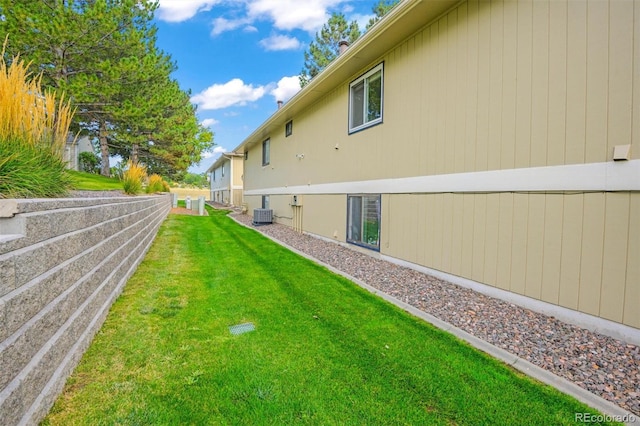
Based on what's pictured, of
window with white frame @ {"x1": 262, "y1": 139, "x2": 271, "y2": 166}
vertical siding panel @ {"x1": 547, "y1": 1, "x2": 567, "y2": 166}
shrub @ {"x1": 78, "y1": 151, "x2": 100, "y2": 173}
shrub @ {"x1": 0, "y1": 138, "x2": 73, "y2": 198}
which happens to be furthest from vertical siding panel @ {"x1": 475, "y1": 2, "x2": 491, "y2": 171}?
shrub @ {"x1": 78, "y1": 151, "x2": 100, "y2": 173}

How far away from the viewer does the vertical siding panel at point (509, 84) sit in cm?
412

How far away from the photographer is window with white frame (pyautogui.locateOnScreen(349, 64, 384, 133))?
22.9ft

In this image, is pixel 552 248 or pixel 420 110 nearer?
pixel 552 248

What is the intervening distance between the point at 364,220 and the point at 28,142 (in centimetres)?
595

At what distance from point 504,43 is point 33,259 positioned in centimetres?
542

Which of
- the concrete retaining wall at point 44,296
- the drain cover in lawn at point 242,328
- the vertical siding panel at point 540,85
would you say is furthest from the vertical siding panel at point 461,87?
the concrete retaining wall at point 44,296

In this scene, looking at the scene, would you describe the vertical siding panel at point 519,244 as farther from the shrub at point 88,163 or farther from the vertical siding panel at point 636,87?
the shrub at point 88,163

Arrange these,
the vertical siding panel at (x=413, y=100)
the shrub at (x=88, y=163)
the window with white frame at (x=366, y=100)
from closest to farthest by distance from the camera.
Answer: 1. the vertical siding panel at (x=413, y=100)
2. the window with white frame at (x=366, y=100)
3. the shrub at (x=88, y=163)

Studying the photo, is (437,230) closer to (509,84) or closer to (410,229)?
(410,229)

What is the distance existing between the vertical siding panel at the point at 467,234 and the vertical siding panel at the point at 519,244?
636 mm

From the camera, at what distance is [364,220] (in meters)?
7.45

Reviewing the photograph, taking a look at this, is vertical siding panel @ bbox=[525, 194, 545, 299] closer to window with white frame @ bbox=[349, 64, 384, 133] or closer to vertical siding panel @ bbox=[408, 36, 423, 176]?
vertical siding panel @ bbox=[408, 36, 423, 176]

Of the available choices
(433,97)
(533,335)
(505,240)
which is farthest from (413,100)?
(533,335)

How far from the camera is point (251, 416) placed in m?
2.13
